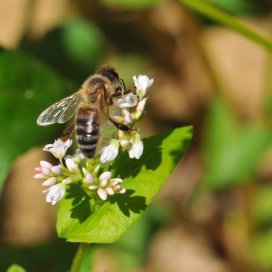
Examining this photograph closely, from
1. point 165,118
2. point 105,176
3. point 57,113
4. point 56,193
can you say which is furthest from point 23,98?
point 165,118

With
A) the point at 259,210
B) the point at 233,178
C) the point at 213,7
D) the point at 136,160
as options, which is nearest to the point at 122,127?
the point at 136,160

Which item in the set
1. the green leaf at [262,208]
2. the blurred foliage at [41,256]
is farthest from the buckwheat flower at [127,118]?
the green leaf at [262,208]

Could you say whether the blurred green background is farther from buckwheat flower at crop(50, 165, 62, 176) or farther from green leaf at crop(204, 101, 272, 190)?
buckwheat flower at crop(50, 165, 62, 176)

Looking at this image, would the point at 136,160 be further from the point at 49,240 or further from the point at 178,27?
the point at 178,27

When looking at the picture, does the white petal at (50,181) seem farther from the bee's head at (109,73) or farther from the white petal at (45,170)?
the bee's head at (109,73)

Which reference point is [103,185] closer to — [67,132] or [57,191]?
[57,191]

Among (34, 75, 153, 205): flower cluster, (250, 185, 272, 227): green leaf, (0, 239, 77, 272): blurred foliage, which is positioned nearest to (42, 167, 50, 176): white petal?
(34, 75, 153, 205): flower cluster
